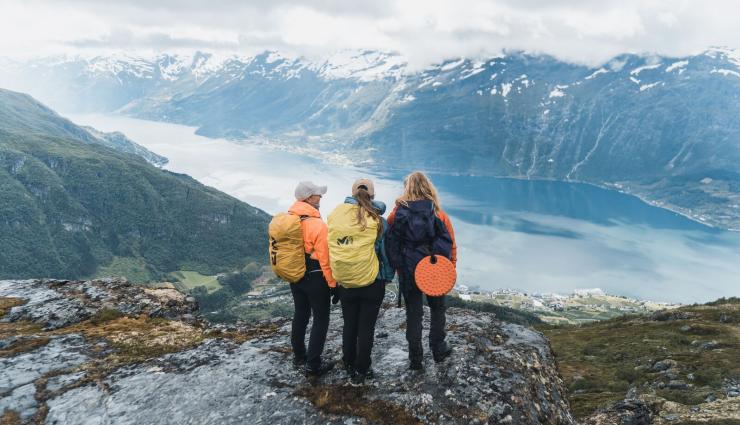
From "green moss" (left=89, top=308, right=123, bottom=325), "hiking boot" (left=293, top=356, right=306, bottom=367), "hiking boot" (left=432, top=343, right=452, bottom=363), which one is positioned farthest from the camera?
"green moss" (left=89, top=308, right=123, bottom=325)

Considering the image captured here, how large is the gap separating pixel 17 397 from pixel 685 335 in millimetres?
44708

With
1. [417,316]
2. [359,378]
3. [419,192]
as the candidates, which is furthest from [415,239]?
[359,378]

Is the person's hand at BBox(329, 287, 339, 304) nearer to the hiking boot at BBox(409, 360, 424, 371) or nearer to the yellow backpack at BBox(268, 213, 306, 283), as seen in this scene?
the yellow backpack at BBox(268, 213, 306, 283)

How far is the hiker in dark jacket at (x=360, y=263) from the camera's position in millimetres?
8734

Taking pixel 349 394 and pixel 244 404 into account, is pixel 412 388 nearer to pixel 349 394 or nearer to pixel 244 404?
pixel 349 394

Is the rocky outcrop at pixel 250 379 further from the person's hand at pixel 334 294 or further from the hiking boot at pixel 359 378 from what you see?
the person's hand at pixel 334 294

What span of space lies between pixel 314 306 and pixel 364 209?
2.55 meters

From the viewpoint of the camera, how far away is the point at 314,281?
31.2 ft

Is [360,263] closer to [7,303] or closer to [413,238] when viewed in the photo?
[413,238]

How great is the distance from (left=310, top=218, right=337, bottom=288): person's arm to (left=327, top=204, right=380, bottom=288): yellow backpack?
0.88 feet

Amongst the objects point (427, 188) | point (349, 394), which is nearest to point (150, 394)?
point (349, 394)

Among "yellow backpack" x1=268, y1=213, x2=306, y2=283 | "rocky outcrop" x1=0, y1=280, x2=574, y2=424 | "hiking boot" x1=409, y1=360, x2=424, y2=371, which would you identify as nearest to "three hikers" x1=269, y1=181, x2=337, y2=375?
"yellow backpack" x1=268, y1=213, x2=306, y2=283

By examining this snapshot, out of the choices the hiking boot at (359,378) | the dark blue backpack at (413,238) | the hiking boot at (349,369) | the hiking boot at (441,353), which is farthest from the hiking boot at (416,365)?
the dark blue backpack at (413,238)

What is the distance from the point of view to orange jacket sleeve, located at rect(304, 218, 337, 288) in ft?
30.0
